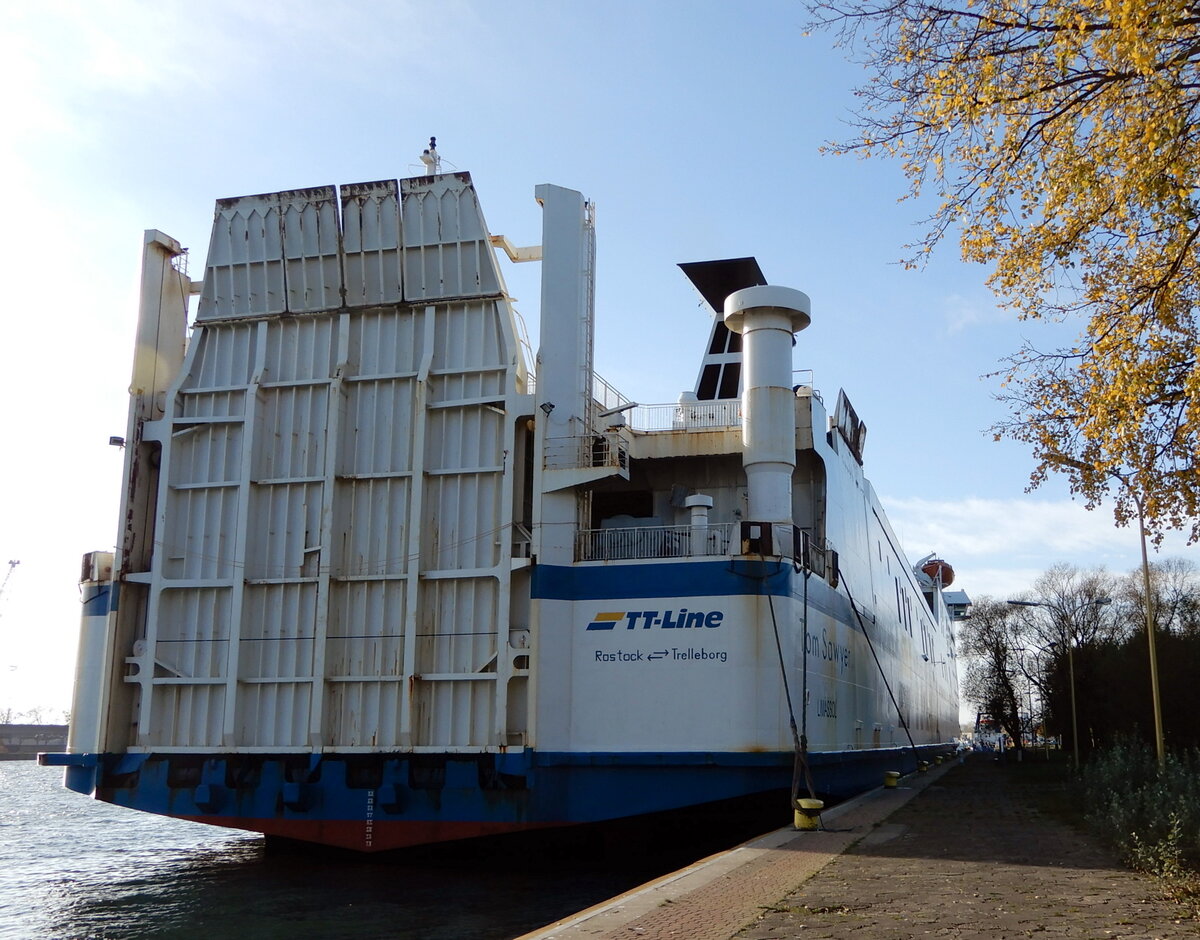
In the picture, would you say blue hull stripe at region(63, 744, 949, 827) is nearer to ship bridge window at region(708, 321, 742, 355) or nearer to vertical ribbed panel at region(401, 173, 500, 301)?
vertical ribbed panel at region(401, 173, 500, 301)

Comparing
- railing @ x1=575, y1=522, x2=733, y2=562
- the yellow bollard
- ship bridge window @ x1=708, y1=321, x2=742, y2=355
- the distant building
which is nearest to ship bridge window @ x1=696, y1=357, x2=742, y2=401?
ship bridge window @ x1=708, y1=321, x2=742, y2=355

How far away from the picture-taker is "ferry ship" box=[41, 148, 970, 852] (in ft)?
55.6

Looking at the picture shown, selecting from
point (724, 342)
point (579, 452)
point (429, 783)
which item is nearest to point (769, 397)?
point (579, 452)

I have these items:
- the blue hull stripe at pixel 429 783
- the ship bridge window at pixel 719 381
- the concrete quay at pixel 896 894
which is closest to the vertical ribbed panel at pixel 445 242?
the blue hull stripe at pixel 429 783

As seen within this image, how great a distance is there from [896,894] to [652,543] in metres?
9.05

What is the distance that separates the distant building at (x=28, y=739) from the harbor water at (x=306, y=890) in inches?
4676

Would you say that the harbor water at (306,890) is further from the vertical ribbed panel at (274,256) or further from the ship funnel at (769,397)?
the vertical ribbed panel at (274,256)

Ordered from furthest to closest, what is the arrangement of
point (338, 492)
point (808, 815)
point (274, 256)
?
point (274, 256)
point (338, 492)
point (808, 815)

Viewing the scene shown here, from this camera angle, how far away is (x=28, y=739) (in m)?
137

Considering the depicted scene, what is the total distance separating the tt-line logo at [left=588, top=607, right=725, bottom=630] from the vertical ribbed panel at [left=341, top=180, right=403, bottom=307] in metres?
6.86

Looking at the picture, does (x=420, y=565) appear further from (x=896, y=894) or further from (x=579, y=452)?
(x=896, y=894)

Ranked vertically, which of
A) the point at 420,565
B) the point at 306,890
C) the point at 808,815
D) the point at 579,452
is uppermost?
the point at 579,452

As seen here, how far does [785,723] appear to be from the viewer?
17125 millimetres

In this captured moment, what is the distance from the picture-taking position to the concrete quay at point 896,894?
27.8ft
